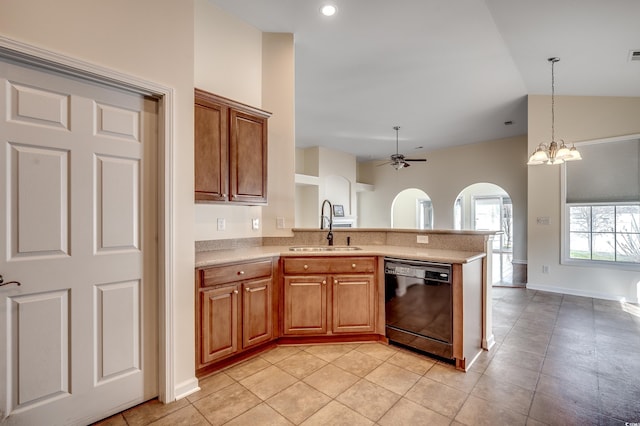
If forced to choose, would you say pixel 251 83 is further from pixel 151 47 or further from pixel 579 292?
pixel 579 292

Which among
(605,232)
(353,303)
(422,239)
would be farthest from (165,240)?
(605,232)

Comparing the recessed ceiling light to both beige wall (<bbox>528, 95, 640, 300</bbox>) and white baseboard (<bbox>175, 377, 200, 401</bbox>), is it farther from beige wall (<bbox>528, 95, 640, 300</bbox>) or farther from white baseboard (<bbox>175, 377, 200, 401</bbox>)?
beige wall (<bbox>528, 95, 640, 300</bbox>)

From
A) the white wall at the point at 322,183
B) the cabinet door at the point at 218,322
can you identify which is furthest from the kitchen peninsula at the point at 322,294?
the white wall at the point at 322,183

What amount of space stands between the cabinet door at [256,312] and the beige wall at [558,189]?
4.75 m

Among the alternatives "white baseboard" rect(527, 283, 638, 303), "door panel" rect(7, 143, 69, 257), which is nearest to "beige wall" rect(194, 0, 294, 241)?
"door panel" rect(7, 143, 69, 257)

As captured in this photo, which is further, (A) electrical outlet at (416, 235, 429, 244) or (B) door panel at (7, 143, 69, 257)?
(A) electrical outlet at (416, 235, 429, 244)

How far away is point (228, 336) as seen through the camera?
90.6 inches

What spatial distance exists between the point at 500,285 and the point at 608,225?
1802mm

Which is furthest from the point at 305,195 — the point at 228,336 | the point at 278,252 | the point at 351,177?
the point at 228,336

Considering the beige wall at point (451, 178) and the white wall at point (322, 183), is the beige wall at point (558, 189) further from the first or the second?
the white wall at point (322, 183)

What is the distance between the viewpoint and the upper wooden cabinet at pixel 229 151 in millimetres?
2420

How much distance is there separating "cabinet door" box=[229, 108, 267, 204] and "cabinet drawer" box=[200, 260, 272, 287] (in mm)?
631

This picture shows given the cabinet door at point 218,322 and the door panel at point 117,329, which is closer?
the door panel at point 117,329

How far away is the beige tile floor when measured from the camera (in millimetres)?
1777
